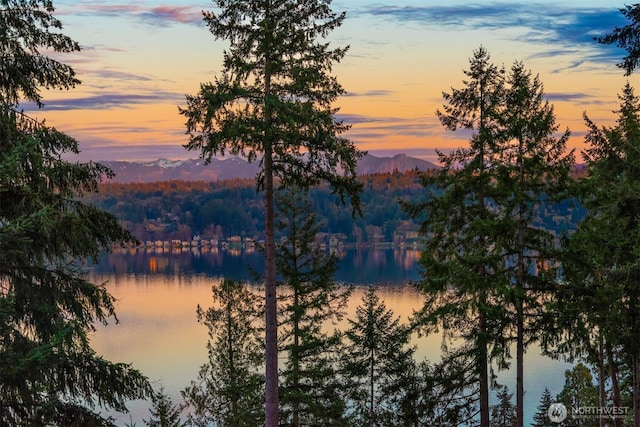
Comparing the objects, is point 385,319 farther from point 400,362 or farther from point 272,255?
point 272,255

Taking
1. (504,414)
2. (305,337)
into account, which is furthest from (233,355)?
(504,414)

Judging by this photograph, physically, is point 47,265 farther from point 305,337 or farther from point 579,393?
point 579,393

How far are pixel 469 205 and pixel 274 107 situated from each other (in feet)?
24.4

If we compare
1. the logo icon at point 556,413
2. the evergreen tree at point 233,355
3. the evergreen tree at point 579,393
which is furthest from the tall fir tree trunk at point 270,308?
the evergreen tree at point 579,393

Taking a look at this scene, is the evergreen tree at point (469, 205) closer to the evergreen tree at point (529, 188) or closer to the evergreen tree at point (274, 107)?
the evergreen tree at point (529, 188)

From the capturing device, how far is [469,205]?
19500 mm

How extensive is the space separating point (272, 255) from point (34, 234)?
6.44 meters

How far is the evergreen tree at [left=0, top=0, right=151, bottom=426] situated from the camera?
991 cm

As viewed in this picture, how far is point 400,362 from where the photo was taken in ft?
86.1

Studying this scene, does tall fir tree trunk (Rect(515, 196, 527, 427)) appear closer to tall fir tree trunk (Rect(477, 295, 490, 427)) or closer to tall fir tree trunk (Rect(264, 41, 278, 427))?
tall fir tree trunk (Rect(477, 295, 490, 427))

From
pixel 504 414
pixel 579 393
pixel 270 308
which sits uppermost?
pixel 270 308

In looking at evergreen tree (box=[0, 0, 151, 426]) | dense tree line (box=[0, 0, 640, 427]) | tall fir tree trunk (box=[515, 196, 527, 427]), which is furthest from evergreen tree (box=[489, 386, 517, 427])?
evergreen tree (box=[0, 0, 151, 426])

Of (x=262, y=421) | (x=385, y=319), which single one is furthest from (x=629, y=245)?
(x=262, y=421)

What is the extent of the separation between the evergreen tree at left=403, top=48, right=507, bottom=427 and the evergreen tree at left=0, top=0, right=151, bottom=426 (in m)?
9.38
